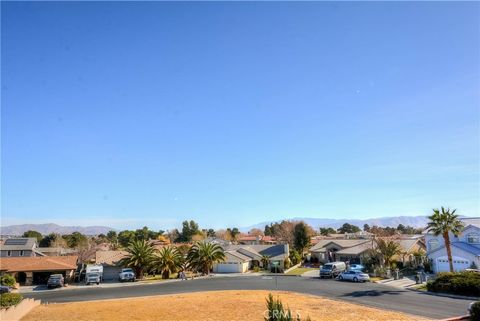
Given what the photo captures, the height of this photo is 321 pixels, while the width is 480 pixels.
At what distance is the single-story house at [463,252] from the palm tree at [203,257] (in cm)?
3337

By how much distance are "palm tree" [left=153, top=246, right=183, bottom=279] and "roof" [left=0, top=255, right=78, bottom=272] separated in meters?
12.5

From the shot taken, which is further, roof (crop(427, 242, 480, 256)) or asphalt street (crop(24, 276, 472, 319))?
roof (crop(427, 242, 480, 256))

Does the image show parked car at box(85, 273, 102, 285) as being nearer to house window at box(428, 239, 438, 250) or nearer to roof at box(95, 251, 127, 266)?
roof at box(95, 251, 127, 266)

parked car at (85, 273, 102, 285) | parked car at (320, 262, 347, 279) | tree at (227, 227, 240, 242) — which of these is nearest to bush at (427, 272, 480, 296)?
parked car at (320, 262, 347, 279)

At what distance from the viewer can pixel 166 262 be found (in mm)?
58719

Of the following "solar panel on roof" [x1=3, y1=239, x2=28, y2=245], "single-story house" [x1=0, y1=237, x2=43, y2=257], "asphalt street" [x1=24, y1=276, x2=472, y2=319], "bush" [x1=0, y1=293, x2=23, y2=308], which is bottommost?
"asphalt street" [x1=24, y1=276, x2=472, y2=319]

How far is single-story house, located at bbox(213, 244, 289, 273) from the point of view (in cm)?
6562

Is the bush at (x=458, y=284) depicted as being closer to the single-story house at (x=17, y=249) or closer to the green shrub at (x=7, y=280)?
the green shrub at (x=7, y=280)

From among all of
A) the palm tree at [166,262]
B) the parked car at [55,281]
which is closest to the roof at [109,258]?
the palm tree at [166,262]

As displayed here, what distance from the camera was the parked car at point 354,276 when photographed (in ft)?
154

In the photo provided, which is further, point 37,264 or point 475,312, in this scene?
point 37,264

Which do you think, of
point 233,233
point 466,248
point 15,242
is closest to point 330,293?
point 466,248

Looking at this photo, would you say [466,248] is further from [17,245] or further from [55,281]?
[17,245]

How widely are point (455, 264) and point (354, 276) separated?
13506 mm
